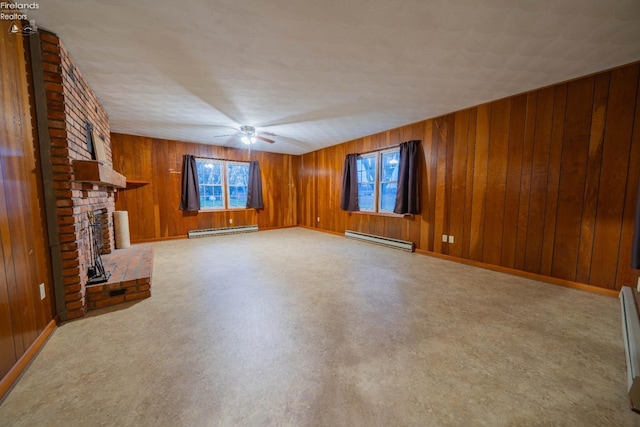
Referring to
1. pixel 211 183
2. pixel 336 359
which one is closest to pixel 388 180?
pixel 336 359

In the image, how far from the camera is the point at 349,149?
560 cm

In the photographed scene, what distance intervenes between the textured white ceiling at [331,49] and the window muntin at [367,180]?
1.83 m

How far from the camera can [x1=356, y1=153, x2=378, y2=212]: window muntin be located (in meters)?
5.17

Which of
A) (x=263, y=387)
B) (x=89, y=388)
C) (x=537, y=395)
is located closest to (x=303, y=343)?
(x=263, y=387)

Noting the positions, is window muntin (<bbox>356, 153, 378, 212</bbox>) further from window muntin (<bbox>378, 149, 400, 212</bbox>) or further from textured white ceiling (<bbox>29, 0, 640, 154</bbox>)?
textured white ceiling (<bbox>29, 0, 640, 154</bbox>)

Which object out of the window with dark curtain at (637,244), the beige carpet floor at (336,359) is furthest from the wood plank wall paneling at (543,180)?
the window with dark curtain at (637,244)

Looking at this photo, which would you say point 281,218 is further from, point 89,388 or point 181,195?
point 89,388

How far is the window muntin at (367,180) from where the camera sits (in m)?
5.17

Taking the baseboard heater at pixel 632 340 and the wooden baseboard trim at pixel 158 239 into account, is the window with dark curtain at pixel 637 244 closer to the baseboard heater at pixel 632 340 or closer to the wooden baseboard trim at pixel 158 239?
the baseboard heater at pixel 632 340

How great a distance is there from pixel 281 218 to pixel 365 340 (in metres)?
5.76

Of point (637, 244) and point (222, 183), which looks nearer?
point (637, 244)

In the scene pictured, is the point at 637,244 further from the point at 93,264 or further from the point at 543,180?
the point at 93,264

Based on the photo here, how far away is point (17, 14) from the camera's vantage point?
5.26 feet

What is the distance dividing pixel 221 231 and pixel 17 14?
4.82m
